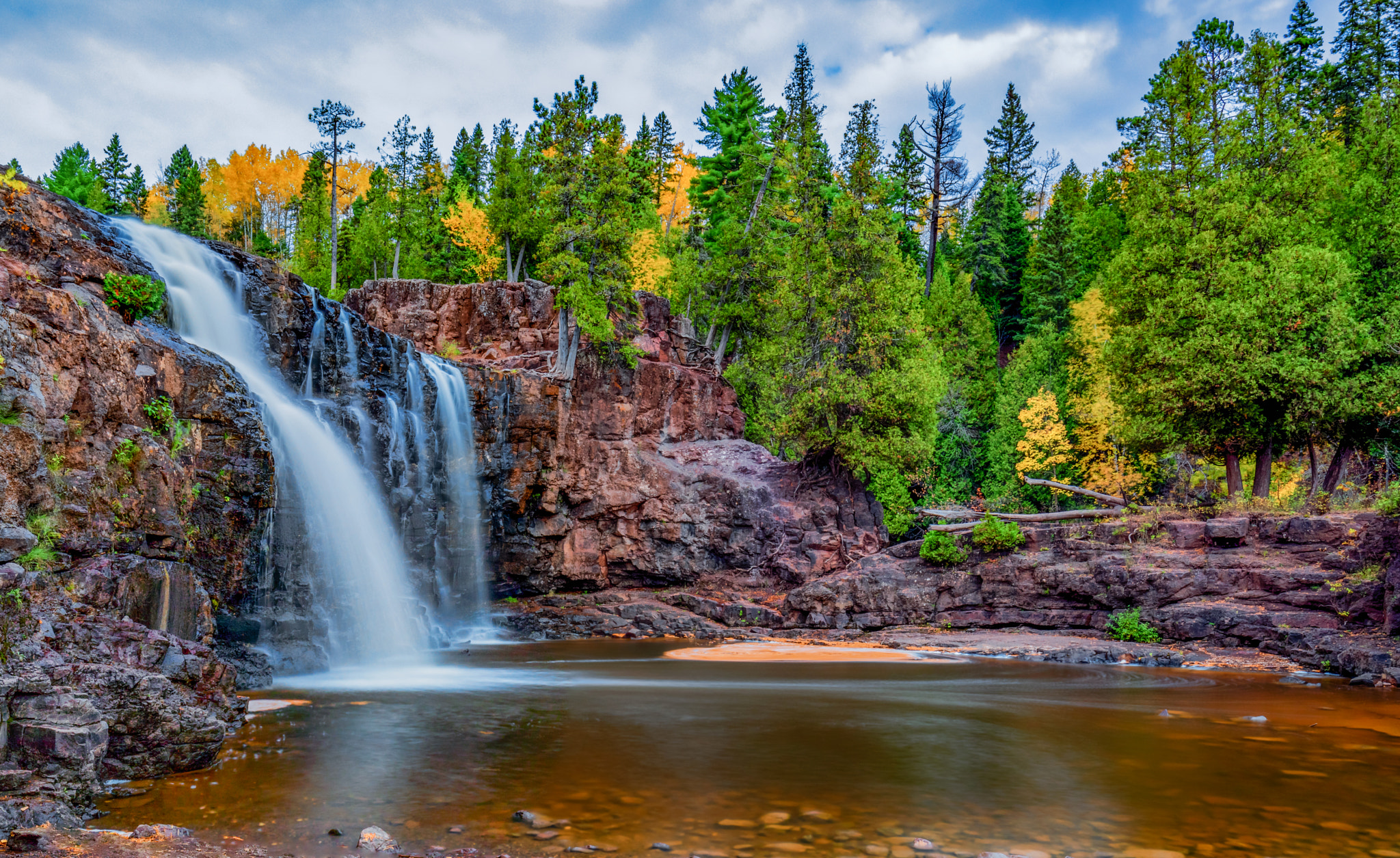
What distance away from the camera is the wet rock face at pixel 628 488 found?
27.6m

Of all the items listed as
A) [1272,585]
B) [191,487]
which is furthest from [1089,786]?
[1272,585]

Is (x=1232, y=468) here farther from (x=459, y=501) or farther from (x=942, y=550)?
(x=459, y=501)

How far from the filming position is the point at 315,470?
1817 cm

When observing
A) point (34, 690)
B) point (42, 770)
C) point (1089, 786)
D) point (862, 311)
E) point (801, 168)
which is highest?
point (801, 168)

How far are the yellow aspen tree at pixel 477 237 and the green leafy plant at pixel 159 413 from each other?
33958mm

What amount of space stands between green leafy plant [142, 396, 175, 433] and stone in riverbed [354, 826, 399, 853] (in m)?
9.51

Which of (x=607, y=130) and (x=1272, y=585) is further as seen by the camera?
(x=607, y=130)

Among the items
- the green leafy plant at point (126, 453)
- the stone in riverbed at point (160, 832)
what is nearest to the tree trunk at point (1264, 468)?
the stone in riverbed at point (160, 832)

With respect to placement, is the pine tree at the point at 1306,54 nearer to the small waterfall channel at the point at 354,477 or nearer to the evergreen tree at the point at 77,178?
the small waterfall channel at the point at 354,477

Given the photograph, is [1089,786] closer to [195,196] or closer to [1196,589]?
[1196,589]

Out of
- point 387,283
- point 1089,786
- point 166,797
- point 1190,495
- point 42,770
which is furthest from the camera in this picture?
point 387,283

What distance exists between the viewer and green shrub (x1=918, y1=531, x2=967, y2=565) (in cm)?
2497

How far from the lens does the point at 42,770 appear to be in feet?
22.4

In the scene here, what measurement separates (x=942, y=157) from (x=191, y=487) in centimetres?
5171
